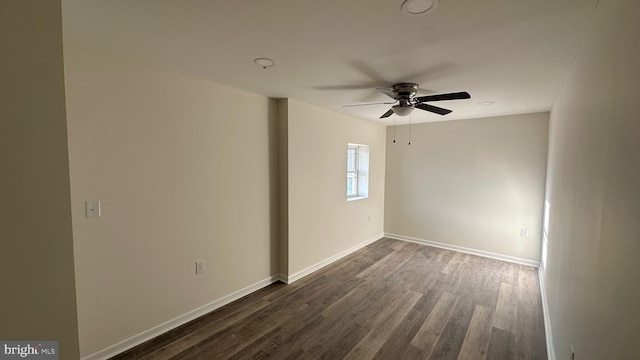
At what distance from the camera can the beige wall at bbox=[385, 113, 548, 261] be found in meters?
4.02

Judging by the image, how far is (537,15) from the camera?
4.63ft

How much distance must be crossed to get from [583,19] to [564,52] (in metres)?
0.48

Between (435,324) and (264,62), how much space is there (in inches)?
112

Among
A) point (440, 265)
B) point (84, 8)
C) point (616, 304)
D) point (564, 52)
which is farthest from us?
point (440, 265)

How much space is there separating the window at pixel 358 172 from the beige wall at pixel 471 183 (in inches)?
28.2

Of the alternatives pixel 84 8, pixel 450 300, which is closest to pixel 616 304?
pixel 450 300

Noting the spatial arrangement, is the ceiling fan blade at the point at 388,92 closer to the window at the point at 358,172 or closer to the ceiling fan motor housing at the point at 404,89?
the ceiling fan motor housing at the point at 404,89

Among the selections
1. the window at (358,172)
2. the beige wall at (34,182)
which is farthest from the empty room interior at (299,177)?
the window at (358,172)

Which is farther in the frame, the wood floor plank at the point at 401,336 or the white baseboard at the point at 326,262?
the white baseboard at the point at 326,262

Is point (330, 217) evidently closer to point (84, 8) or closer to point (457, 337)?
point (457, 337)

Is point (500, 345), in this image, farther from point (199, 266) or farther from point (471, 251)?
point (199, 266)

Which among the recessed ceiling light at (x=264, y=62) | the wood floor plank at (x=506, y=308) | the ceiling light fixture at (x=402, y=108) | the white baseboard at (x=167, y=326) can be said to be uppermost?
the recessed ceiling light at (x=264, y=62)

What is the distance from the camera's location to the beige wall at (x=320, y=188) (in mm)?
3441

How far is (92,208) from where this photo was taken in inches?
77.6
